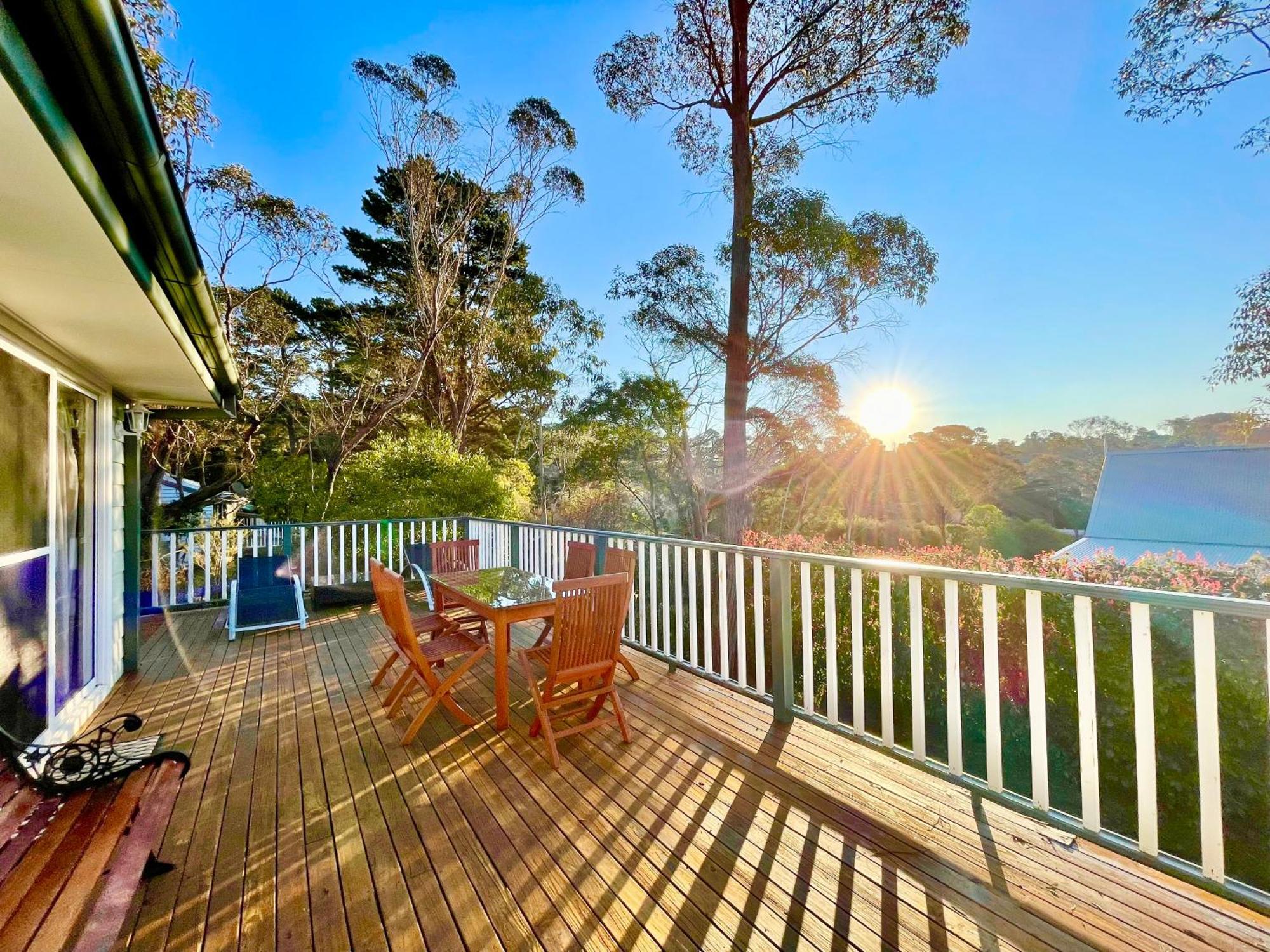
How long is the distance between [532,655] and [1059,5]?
9.86m

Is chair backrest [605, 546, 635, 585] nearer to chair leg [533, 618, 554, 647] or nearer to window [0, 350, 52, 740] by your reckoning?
chair leg [533, 618, 554, 647]

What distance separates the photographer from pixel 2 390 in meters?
2.33

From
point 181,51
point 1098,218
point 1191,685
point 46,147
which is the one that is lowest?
point 1191,685

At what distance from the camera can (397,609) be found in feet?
9.36

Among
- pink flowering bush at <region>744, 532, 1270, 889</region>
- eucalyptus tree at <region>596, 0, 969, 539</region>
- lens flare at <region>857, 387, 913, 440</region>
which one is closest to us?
pink flowering bush at <region>744, 532, 1270, 889</region>

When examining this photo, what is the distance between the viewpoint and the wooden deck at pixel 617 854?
165 centimetres

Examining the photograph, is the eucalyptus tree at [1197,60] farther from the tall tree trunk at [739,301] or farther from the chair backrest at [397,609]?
the chair backrest at [397,609]

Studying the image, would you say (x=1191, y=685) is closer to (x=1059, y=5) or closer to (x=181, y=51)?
(x=1059, y=5)

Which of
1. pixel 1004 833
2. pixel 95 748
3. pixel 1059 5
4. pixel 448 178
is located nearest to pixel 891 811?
pixel 1004 833

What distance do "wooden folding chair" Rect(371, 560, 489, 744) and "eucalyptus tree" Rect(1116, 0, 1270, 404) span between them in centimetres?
1053

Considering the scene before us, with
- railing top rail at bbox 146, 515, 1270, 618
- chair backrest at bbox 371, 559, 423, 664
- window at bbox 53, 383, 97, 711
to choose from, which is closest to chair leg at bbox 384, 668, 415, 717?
chair backrest at bbox 371, 559, 423, 664

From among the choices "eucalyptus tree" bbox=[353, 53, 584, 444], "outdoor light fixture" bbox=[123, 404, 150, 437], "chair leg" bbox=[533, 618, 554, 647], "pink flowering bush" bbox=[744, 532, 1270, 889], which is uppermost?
"eucalyptus tree" bbox=[353, 53, 584, 444]

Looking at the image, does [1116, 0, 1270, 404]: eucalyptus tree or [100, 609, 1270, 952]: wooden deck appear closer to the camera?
[100, 609, 1270, 952]: wooden deck

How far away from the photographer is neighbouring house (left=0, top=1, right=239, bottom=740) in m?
1.16
